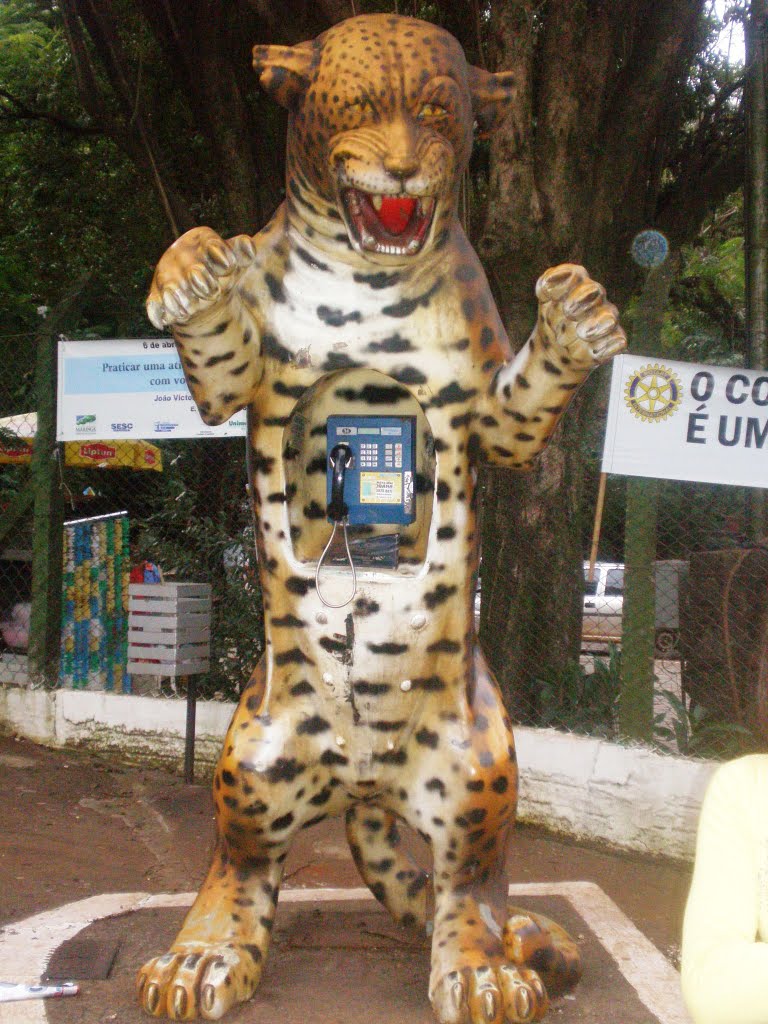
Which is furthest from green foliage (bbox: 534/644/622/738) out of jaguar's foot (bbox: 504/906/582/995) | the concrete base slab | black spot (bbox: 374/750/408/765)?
black spot (bbox: 374/750/408/765)

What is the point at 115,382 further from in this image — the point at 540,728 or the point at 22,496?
the point at 540,728

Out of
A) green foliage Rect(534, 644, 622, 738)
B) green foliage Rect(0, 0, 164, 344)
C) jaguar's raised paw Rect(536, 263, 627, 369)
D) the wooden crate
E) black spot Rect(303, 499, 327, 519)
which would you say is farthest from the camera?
green foliage Rect(0, 0, 164, 344)

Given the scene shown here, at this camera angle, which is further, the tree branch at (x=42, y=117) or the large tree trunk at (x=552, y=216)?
the tree branch at (x=42, y=117)

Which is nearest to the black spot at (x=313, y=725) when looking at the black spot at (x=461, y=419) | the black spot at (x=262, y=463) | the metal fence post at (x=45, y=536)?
the black spot at (x=262, y=463)

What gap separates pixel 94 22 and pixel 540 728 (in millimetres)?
5457

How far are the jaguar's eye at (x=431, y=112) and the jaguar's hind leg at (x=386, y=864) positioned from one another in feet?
6.51

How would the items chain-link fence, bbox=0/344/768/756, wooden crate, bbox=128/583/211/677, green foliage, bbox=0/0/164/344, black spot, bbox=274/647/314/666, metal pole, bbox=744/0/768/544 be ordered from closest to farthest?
1. black spot, bbox=274/647/314/666
2. chain-link fence, bbox=0/344/768/756
3. metal pole, bbox=744/0/768/544
4. wooden crate, bbox=128/583/211/677
5. green foliage, bbox=0/0/164/344

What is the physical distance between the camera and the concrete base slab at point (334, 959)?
302 centimetres

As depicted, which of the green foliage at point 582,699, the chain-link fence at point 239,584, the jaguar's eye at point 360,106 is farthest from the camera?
the green foliage at point 582,699

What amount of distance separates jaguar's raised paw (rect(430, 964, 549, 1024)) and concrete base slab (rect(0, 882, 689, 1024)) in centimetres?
19

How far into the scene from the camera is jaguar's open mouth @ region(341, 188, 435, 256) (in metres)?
2.86

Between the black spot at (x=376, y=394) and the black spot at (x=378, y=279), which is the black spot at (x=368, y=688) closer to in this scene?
the black spot at (x=376, y=394)

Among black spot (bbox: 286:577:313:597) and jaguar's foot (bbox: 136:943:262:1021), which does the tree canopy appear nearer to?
black spot (bbox: 286:577:313:597)

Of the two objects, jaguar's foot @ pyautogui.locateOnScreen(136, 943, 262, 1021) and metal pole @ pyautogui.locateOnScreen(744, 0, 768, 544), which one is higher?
metal pole @ pyautogui.locateOnScreen(744, 0, 768, 544)
